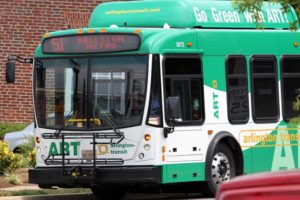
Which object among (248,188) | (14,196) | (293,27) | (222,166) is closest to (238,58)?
(222,166)

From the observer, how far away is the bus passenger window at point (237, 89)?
15.0m

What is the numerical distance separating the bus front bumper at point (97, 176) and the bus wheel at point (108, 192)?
1.20 meters

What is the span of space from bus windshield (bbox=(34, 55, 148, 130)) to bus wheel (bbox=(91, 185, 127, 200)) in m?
1.56

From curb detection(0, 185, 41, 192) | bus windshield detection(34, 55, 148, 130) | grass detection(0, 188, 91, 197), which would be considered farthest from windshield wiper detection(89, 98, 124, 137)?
curb detection(0, 185, 41, 192)

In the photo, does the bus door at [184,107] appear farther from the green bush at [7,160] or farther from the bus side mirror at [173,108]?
the green bush at [7,160]

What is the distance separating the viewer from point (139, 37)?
14133mm

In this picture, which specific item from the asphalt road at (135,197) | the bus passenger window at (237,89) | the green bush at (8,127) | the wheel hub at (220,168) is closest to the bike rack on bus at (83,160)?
the asphalt road at (135,197)

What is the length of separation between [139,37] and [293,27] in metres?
5.48

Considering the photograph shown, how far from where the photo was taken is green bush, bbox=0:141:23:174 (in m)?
18.0

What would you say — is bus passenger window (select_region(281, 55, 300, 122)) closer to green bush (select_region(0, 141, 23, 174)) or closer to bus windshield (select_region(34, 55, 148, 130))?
bus windshield (select_region(34, 55, 148, 130))

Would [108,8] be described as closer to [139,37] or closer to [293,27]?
[139,37]

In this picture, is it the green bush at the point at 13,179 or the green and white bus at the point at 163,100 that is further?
the green bush at the point at 13,179

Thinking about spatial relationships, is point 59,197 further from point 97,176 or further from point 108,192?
point 97,176

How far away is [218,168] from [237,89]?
52.9 inches
